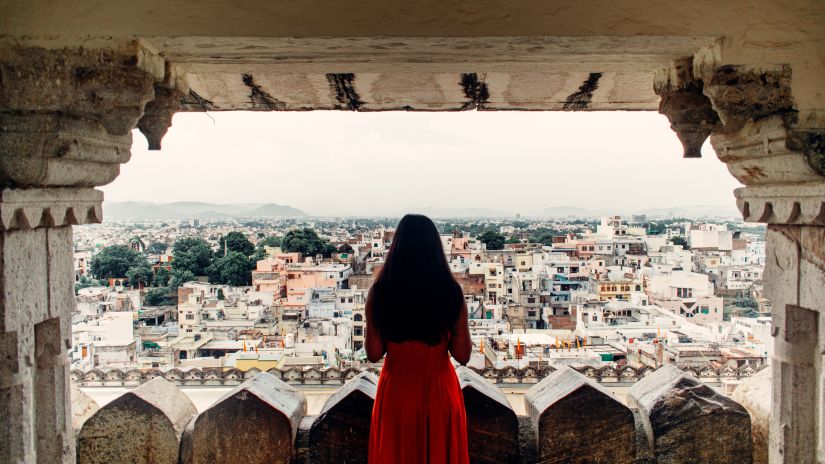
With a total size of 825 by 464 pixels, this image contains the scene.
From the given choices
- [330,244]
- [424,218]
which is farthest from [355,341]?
[424,218]

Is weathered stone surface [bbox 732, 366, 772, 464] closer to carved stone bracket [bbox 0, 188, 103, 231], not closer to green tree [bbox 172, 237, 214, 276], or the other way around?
carved stone bracket [bbox 0, 188, 103, 231]

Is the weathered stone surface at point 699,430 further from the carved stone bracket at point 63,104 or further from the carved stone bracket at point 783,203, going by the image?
the carved stone bracket at point 63,104

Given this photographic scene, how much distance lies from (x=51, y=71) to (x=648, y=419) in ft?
5.31

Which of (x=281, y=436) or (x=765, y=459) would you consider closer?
(x=281, y=436)

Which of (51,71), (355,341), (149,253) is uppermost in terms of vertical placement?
(51,71)

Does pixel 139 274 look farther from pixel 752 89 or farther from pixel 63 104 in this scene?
pixel 752 89

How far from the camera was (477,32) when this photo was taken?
1.25m

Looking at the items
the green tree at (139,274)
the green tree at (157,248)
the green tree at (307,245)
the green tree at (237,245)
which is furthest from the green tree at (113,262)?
the green tree at (307,245)

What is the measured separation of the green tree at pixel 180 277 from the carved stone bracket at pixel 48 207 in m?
30.7

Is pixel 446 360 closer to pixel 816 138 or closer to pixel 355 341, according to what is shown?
pixel 816 138

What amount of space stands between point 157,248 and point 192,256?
4.78 metres

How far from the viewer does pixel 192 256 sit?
108 feet

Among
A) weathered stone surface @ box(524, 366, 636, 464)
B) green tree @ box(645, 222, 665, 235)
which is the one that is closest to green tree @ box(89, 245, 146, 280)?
weathered stone surface @ box(524, 366, 636, 464)

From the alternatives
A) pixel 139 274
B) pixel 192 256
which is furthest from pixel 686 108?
pixel 192 256
